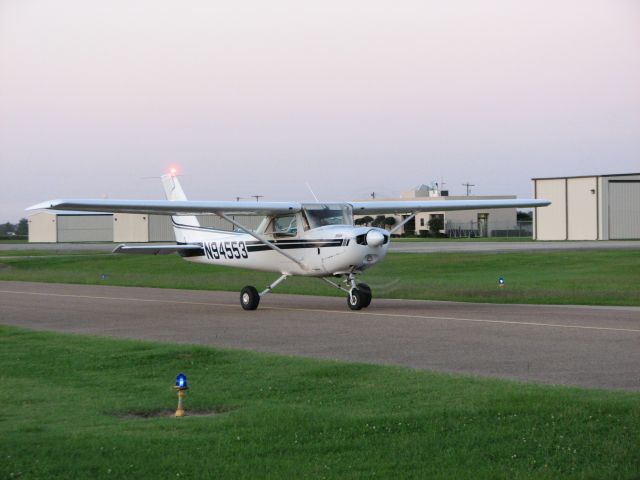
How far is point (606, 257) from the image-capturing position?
39656 millimetres

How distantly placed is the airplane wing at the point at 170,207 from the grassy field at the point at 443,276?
5274mm

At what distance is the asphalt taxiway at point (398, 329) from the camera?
13227 mm

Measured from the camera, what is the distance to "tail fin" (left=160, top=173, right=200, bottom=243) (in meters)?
27.6

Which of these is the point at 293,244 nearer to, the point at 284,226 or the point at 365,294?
the point at 284,226

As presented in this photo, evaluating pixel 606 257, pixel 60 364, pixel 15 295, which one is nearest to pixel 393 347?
pixel 60 364

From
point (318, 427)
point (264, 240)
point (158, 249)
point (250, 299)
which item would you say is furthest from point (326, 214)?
point (318, 427)

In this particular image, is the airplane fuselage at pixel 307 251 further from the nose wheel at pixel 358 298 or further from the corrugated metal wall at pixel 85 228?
the corrugated metal wall at pixel 85 228

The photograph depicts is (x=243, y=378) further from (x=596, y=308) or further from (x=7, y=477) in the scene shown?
(x=596, y=308)

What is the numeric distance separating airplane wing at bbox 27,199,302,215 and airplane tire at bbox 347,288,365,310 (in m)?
2.57

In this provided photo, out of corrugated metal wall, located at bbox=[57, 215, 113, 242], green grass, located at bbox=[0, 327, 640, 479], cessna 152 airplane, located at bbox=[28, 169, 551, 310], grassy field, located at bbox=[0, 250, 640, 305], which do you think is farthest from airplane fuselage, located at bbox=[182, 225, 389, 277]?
corrugated metal wall, located at bbox=[57, 215, 113, 242]

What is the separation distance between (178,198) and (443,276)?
477 inches

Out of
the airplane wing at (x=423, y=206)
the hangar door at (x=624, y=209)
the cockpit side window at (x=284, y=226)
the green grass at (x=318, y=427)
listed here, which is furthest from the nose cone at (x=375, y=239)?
the hangar door at (x=624, y=209)

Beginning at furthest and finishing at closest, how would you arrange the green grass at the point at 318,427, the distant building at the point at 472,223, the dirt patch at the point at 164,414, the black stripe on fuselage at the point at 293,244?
the distant building at the point at 472,223 → the black stripe on fuselage at the point at 293,244 → the dirt patch at the point at 164,414 → the green grass at the point at 318,427

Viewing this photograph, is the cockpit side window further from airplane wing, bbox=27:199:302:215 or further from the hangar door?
the hangar door
